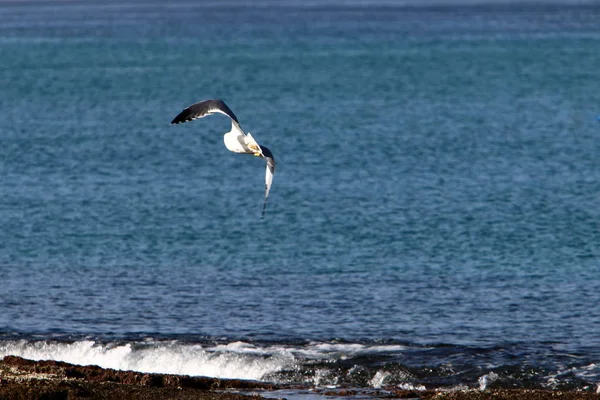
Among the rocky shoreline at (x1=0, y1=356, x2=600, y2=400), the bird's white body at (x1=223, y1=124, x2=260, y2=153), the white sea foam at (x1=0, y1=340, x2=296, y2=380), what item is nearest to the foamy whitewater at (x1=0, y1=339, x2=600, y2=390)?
the white sea foam at (x1=0, y1=340, x2=296, y2=380)

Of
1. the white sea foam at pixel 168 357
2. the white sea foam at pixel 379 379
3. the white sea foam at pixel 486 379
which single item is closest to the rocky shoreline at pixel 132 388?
the white sea foam at pixel 379 379

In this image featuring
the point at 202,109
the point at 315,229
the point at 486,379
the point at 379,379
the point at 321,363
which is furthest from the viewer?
the point at 315,229

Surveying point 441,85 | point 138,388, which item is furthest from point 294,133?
point 138,388

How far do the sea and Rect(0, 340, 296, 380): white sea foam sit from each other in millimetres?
55

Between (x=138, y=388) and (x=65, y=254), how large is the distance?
50.7 feet

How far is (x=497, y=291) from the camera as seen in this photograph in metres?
27.3

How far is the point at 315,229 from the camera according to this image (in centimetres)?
3562

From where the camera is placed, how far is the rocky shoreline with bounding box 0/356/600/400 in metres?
16.7

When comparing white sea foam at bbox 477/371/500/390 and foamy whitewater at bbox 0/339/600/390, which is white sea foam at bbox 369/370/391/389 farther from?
white sea foam at bbox 477/371/500/390

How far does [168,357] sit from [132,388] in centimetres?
453

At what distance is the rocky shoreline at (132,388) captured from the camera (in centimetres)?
1670

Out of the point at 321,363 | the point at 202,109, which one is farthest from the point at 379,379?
the point at 202,109

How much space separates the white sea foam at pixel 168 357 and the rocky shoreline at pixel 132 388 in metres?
1.81

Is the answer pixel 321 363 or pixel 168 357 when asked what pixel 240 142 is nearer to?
pixel 321 363
